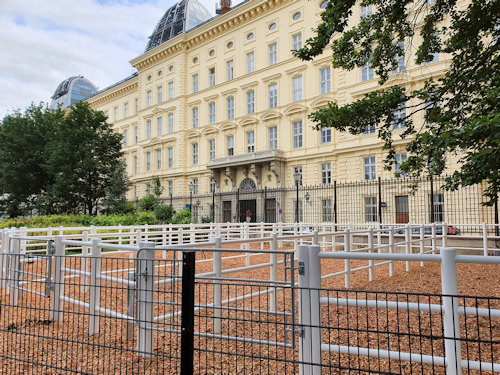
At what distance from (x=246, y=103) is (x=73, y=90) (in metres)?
46.2

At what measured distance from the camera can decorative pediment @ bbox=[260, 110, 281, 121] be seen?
120 ft

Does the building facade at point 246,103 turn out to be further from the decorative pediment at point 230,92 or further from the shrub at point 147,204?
the shrub at point 147,204

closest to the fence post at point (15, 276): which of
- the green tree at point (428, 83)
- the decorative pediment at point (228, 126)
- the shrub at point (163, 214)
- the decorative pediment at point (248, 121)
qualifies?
the green tree at point (428, 83)

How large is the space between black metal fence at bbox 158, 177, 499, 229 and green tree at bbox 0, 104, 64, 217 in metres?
14.9

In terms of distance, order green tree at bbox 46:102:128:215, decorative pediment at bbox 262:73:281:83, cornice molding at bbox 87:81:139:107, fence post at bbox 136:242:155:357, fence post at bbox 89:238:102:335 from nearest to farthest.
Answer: fence post at bbox 136:242:155:357 → fence post at bbox 89:238:102:335 → green tree at bbox 46:102:128:215 → decorative pediment at bbox 262:73:281:83 → cornice molding at bbox 87:81:139:107

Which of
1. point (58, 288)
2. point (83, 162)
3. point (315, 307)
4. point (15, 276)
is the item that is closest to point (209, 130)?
point (83, 162)

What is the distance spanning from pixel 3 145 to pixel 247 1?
87.6 ft

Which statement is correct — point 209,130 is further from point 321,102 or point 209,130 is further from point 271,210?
point 321,102

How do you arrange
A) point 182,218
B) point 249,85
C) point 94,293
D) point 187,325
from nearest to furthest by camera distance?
point 187,325
point 94,293
point 182,218
point 249,85

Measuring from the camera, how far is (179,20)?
164ft

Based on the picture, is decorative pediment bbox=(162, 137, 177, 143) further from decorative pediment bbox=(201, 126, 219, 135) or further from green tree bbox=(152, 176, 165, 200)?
green tree bbox=(152, 176, 165, 200)

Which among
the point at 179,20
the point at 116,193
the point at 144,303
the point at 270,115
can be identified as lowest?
the point at 144,303

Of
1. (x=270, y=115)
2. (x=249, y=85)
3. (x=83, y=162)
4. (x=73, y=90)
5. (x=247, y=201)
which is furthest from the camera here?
(x=73, y=90)

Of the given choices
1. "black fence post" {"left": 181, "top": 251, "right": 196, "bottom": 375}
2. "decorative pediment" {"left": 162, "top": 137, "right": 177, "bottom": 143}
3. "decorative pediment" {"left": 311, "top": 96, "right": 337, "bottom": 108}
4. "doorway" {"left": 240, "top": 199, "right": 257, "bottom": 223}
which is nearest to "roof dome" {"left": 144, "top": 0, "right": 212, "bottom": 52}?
"decorative pediment" {"left": 162, "top": 137, "right": 177, "bottom": 143}
